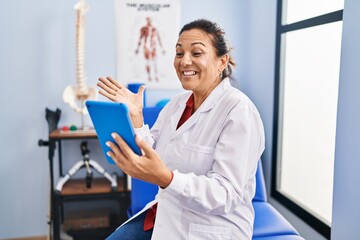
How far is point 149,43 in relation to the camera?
2418 mm

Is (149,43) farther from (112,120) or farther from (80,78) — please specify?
(112,120)

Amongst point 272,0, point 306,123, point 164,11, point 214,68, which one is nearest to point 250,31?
point 272,0

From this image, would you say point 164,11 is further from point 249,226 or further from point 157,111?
point 249,226

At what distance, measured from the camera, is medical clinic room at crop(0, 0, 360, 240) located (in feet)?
3.78

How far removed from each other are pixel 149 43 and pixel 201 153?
→ 152cm

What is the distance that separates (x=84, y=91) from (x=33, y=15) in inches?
24.4

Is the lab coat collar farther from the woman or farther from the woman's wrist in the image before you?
the woman's wrist

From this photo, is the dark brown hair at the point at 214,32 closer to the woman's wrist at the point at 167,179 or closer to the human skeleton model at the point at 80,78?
the woman's wrist at the point at 167,179

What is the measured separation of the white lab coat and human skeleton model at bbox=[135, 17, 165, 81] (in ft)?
4.28

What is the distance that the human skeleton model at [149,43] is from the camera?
2398 millimetres

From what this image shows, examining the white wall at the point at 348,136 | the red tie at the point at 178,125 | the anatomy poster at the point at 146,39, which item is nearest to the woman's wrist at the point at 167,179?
the red tie at the point at 178,125

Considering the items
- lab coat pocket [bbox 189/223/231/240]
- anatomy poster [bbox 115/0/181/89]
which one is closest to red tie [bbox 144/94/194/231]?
lab coat pocket [bbox 189/223/231/240]

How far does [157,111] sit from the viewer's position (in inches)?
66.0

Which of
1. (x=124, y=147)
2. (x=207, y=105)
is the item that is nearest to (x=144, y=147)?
(x=124, y=147)
